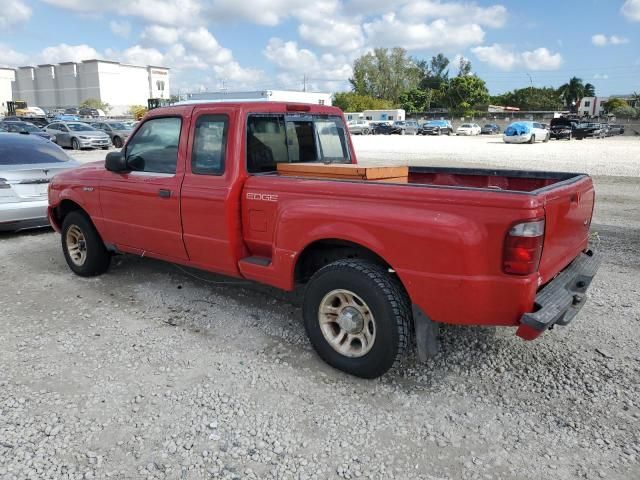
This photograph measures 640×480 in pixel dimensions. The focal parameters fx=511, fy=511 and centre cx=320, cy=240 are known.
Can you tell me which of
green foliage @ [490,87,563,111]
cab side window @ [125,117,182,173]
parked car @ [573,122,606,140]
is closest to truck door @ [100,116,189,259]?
cab side window @ [125,117,182,173]

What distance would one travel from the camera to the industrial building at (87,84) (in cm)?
13188

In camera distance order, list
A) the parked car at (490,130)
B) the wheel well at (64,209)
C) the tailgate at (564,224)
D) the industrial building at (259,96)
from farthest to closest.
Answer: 1. the parked car at (490,130)
2. the industrial building at (259,96)
3. the wheel well at (64,209)
4. the tailgate at (564,224)

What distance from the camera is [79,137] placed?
2592cm

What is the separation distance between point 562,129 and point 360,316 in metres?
44.8

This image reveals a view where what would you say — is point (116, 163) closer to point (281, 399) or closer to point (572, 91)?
point (281, 399)

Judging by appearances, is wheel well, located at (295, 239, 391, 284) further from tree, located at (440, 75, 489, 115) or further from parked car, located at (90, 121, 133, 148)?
tree, located at (440, 75, 489, 115)

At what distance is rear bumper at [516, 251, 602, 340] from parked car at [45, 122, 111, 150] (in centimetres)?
2655

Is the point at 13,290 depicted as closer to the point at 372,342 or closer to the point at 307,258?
the point at 307,258

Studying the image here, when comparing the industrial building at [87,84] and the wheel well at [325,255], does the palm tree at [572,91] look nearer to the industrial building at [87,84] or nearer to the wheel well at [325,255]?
the industrial building at [87,84]

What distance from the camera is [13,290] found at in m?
5.47

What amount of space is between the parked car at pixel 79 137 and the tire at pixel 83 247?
2252 cm

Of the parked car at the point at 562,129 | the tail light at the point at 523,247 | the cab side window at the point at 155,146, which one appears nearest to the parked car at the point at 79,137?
the cab side window at the point at 155,146

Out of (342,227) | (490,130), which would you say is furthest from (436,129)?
(342,227)

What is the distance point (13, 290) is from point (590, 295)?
597 cm
